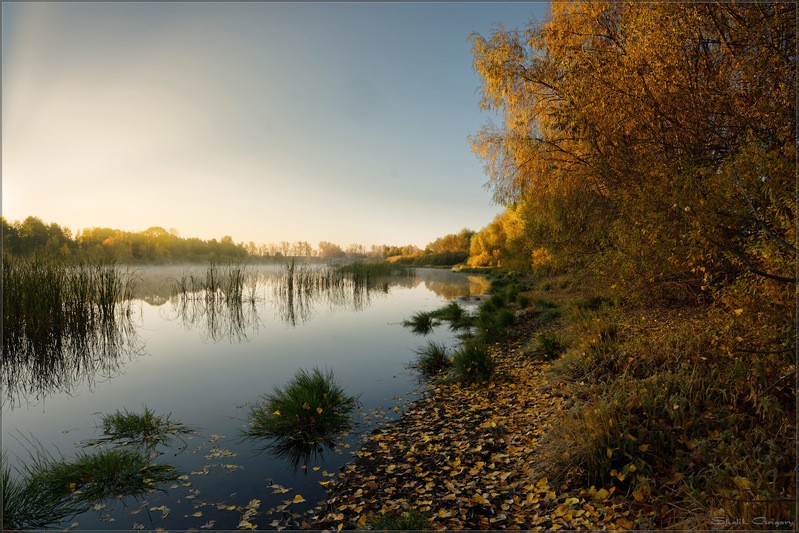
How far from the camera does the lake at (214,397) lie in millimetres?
3902

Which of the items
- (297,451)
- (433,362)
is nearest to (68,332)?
(297,451)

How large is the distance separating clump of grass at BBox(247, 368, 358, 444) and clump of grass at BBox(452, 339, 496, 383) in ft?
8.61

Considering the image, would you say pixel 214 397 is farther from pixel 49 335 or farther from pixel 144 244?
pixel 144 244

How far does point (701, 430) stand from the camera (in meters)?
3.86

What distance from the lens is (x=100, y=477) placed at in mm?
4121

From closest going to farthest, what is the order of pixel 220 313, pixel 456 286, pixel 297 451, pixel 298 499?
pixel 298 499 < pixel 297 451 < pixel 220 313 < pixel 456 286

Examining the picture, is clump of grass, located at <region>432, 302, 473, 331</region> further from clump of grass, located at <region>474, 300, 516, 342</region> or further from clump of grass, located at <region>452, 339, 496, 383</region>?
clump of grass, located at <region>452, 339, 496, 383</region>

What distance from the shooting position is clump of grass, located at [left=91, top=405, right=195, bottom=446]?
538 cm

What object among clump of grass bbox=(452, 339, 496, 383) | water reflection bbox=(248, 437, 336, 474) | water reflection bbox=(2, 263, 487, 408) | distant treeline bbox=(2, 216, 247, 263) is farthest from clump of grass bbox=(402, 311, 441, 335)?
distant treeline bbox=(2, 216, 247, 263)

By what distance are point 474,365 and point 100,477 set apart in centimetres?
601

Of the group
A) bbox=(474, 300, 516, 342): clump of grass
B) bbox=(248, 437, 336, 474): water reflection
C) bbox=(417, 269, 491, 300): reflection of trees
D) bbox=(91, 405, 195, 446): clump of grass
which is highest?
bbox=(474, 300, 516, 342): clump of grass

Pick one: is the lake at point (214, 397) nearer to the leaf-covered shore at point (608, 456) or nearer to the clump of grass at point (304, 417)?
the clump of grass at point (304, 417)

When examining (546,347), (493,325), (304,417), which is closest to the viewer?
(304,417)

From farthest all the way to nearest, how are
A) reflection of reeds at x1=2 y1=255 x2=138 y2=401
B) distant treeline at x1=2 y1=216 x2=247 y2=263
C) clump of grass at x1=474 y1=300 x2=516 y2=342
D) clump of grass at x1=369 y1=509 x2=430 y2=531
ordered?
distant treeline at x1=2 y1=216 x2=247 y2=263, clump of grass at x1=474 y1=300 x2=516 y2=342, reflection of reeds at x1=2 y1=255 x2=138 y2=401, clump of grass at x1=369 y1=509 x2=430 y2=531
